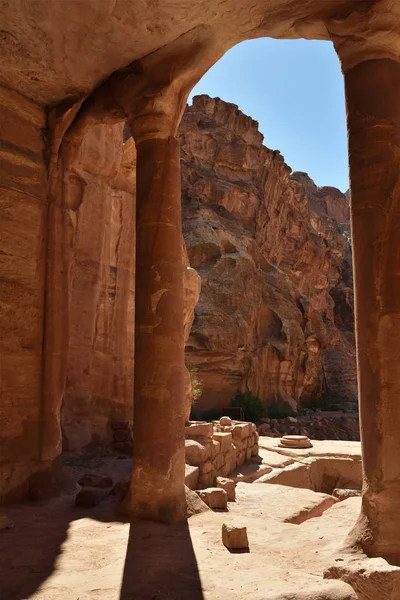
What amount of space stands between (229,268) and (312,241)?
57.8 ft

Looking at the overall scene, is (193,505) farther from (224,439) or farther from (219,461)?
(224,439)

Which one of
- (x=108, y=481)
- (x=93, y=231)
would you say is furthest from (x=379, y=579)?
(x=93, y=231)

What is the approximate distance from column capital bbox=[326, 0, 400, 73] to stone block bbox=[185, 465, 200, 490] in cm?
636

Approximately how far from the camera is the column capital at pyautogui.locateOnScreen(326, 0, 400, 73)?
4965 mm

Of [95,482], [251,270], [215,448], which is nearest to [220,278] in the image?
[251,270]

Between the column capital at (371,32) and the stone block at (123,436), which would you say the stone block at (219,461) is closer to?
the stone block at (123,436)

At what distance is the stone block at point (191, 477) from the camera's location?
27.0ft

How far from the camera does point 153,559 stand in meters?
4.41

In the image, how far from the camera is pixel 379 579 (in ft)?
11.5

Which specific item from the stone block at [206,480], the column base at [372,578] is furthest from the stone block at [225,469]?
the column base at [372,578]

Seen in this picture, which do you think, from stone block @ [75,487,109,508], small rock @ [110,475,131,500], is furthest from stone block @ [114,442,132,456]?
stone block @ [75,487,109,508]

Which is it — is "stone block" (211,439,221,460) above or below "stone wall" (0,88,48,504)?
below

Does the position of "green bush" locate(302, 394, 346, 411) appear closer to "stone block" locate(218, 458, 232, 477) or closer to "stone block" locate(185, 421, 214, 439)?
"stone block" locate(218, 458, 232, 477)

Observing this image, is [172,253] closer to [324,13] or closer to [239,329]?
[324,13]
